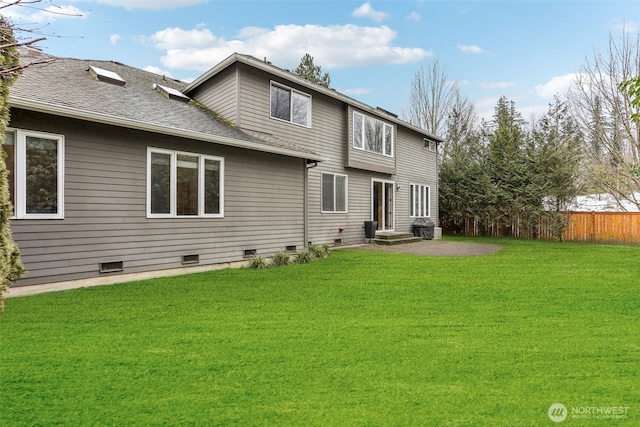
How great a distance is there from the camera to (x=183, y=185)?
743cm

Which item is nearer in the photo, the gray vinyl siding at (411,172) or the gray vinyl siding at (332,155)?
→ the gray vinyl siding at (332,155)

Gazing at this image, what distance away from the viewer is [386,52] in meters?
20.3

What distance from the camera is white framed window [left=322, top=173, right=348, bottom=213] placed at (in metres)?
11.6

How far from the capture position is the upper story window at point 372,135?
1302 centimetres

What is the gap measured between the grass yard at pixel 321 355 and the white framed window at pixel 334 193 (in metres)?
5.93

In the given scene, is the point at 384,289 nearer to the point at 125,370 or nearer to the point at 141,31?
the point at 125,370

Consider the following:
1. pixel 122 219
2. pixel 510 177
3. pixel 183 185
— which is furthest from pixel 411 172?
pixel 122 219

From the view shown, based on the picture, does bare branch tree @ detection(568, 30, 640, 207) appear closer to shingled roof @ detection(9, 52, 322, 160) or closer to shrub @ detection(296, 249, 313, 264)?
shrub @ detection(296, 249, 313, 264)

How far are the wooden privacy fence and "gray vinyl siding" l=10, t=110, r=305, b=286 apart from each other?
43.3ft

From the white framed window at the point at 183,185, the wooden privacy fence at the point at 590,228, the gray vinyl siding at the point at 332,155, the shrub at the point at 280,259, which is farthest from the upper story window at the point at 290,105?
the wooden privacy fence at the point at 590,228

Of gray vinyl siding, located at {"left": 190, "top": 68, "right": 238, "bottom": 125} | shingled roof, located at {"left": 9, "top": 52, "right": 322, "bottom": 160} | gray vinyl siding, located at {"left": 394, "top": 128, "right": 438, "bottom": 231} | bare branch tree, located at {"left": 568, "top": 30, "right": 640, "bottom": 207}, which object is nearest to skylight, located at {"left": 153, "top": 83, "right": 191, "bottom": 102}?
shingled roof, located at {"left": 9, "top": 52, "right": 322, "bottom": 160}

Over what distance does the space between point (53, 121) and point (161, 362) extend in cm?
475

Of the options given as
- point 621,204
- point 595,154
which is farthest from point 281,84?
point 621,204

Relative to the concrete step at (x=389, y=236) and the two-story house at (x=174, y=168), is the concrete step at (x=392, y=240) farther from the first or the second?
the two-story house at (x=174, y=168)
